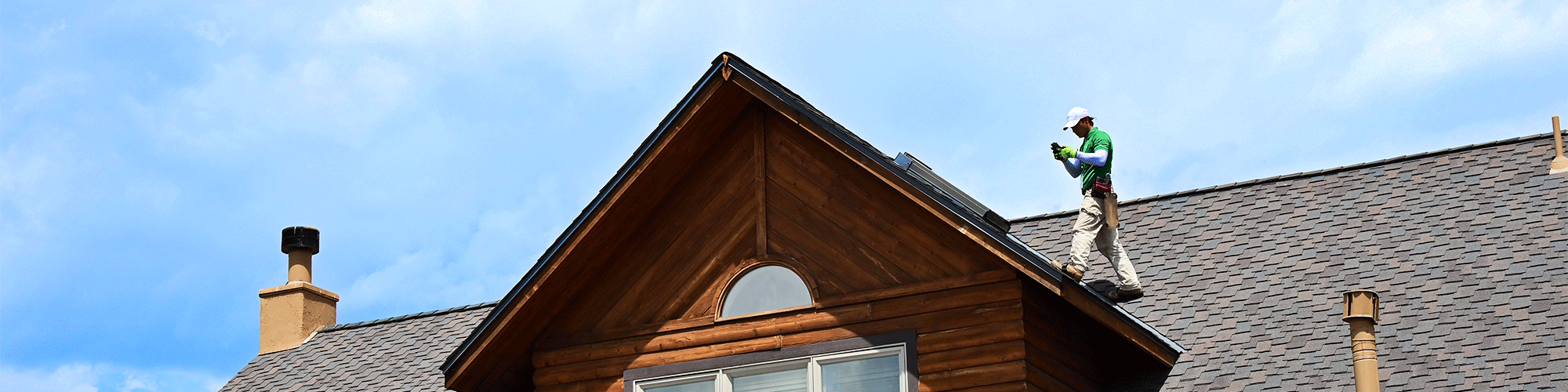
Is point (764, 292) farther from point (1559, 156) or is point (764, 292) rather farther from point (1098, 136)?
point (1559, 156)

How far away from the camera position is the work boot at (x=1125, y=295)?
1210cm

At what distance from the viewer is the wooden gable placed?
11609mm

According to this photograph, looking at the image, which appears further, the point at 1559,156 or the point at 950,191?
the point at 1559,156

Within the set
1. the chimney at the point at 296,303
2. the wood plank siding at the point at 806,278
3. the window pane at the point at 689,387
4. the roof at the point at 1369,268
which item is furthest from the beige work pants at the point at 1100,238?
the chimney at the point at 296,303

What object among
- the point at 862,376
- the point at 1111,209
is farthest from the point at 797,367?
the point at 1111,209

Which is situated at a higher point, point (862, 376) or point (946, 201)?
point (946, 201)

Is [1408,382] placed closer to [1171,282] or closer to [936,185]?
[1171,282]

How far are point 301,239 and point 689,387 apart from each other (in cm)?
916

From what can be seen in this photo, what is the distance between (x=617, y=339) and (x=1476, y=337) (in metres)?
6.56

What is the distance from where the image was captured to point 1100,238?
12312 millimetres

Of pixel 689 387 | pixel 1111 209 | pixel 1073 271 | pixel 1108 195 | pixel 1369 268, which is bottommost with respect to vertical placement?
pixel 689 387

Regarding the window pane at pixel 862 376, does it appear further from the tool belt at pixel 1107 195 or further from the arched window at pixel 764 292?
the tool belt at pixel 1107 195

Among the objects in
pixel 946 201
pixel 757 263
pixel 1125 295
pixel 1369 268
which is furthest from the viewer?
pixel 1369 268

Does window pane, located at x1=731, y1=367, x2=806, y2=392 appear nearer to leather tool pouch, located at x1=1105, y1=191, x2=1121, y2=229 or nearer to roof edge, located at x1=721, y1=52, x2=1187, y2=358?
roof edge, located at x1=721, y1=52, x2=1187, y2=358
